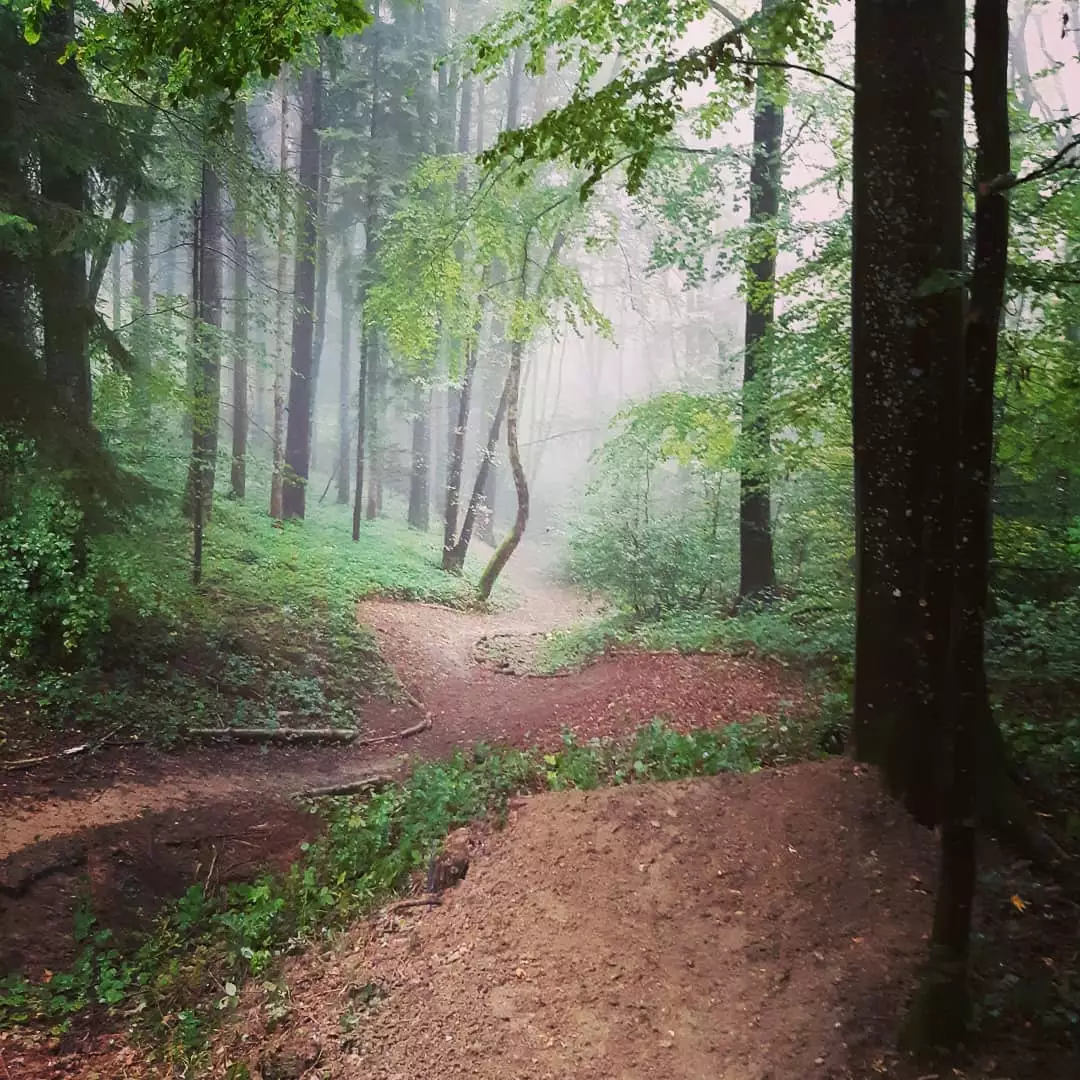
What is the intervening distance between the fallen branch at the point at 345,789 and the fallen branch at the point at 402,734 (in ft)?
4.95

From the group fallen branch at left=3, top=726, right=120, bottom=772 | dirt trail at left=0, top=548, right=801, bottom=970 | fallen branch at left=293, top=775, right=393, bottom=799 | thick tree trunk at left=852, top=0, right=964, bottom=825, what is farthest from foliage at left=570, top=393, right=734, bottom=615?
fallen branch at left=3, top=726, right=120, bottom=772

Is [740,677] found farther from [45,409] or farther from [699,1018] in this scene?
[45,409]

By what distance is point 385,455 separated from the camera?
30.6 m

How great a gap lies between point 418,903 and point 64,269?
26.3 feet

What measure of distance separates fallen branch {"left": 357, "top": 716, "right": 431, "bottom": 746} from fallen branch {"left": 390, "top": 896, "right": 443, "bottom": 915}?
15.7ft

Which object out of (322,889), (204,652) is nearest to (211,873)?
(322,889)

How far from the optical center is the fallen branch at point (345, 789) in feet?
27.8

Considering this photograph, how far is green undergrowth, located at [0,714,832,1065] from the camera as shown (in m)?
5.32

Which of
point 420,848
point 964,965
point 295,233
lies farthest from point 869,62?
point 295,233

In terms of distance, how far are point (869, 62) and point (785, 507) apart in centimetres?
995

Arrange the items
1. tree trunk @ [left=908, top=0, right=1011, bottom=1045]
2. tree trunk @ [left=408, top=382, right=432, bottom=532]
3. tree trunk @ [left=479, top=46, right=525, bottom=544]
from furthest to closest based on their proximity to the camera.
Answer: tree trunk @ [left=408, top=382, right=432, bottom=532] → tree trunk @ [left=479, top=46, right=525, bottom=544] → tree trunk @ [left=908, top=0, right=1011, bottom=1045]

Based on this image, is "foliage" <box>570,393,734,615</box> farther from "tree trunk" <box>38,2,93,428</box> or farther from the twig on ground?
the twig on ground

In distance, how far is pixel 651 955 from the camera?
456cm

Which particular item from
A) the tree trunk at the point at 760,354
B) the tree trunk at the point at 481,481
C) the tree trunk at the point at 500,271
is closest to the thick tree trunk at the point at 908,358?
the tree trunk at the point at 760,354
